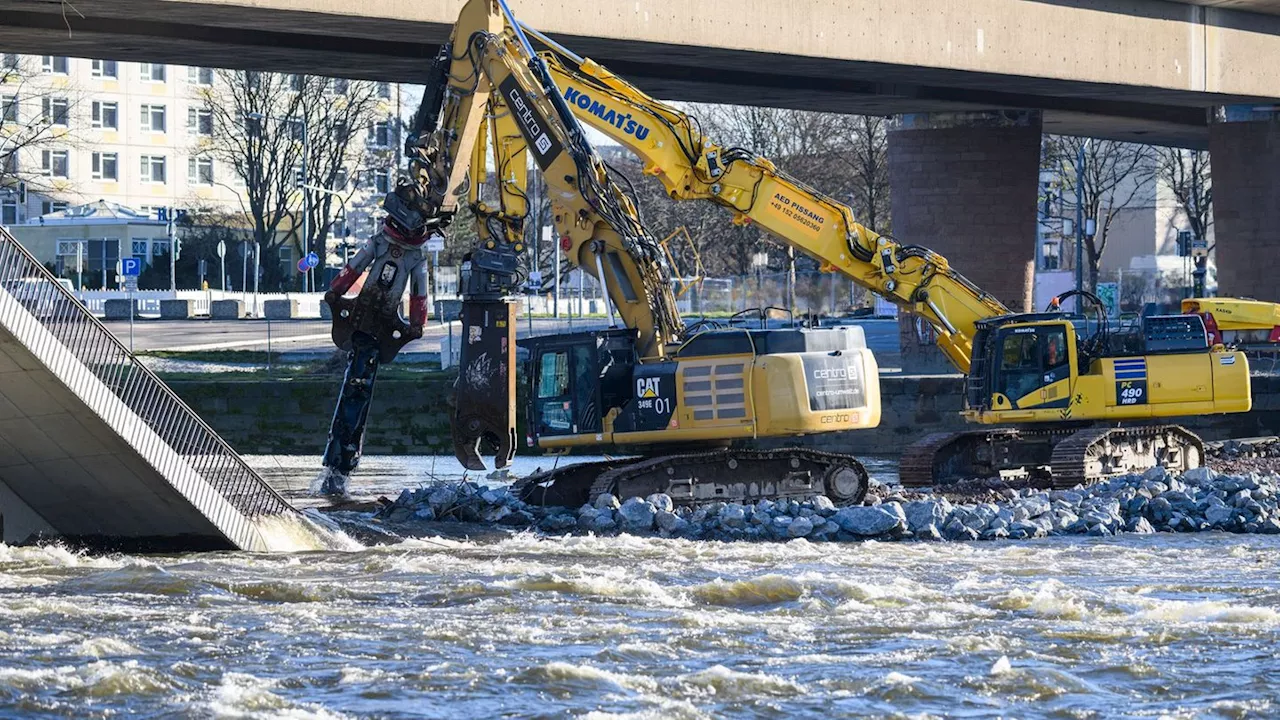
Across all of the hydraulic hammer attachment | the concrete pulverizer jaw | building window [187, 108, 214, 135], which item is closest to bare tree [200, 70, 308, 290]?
building window [187, 108, 214, 135]

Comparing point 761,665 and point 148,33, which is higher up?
point 148,33

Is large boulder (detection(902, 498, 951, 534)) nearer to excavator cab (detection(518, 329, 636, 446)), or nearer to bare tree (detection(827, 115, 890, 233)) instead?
Answer: excavator cab (detection(518, 329, 636, 446))

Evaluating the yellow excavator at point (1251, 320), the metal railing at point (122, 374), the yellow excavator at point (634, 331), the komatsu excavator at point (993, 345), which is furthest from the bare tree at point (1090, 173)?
the metal railing at point (122, 374)

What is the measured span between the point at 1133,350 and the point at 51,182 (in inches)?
3016

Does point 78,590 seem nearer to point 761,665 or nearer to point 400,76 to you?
point 761,665

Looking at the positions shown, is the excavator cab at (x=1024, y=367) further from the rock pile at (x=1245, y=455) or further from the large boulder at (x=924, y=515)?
the large boulder at (x=924, y=515)

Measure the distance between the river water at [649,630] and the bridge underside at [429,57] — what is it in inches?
414

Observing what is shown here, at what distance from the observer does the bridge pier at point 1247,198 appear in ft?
163

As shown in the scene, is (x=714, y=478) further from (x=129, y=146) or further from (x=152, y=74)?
(x=129, y=146)

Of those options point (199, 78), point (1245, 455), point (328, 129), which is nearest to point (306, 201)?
point (328, 129)

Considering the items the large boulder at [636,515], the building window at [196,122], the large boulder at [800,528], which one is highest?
the building window at [196,122]

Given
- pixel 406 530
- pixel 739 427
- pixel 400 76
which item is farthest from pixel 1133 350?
pixel 400 76

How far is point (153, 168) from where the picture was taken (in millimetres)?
104125

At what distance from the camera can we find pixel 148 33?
114ft
